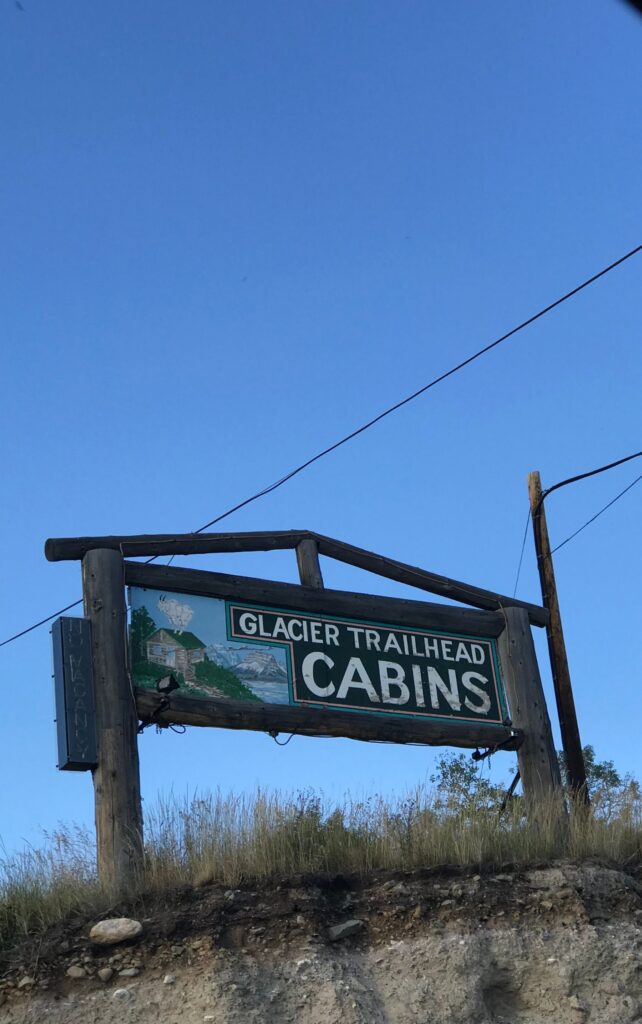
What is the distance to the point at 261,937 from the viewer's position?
30.3 feet

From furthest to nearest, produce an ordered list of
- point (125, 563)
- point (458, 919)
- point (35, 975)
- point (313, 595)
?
point (313, 595) → point (125, 563) → point (458, 919) → point (35, 975)

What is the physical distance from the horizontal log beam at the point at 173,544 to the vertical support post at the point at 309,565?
70mm

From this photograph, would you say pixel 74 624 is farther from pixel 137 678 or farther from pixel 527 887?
pixel 527 887

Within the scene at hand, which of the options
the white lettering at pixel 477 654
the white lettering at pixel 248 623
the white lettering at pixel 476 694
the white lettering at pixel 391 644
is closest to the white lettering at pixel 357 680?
the white lettering at pixel 391 644

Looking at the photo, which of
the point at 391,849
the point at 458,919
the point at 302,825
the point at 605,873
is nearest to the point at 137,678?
the point at 302,825

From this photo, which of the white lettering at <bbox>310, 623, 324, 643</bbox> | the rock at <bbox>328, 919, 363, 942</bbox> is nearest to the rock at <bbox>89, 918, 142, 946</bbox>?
the rock at <bbox>328, 919, 363, 942</bbox>

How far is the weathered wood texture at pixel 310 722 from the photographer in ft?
35.6

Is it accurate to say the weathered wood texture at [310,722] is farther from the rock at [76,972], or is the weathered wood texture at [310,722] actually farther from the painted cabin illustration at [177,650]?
the rock at [76,972]

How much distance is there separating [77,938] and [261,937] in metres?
1.27

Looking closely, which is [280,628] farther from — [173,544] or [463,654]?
[463,654]

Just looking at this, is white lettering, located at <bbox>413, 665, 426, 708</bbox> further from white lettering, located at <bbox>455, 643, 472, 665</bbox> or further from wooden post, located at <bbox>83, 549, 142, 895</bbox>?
wooden post, located at <bbox>83, 549, 142, 895</bbox>

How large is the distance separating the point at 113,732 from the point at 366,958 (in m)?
2.67

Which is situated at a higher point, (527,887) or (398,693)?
(398,693)

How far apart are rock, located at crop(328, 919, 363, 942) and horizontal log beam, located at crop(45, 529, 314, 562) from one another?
373 centimetres
